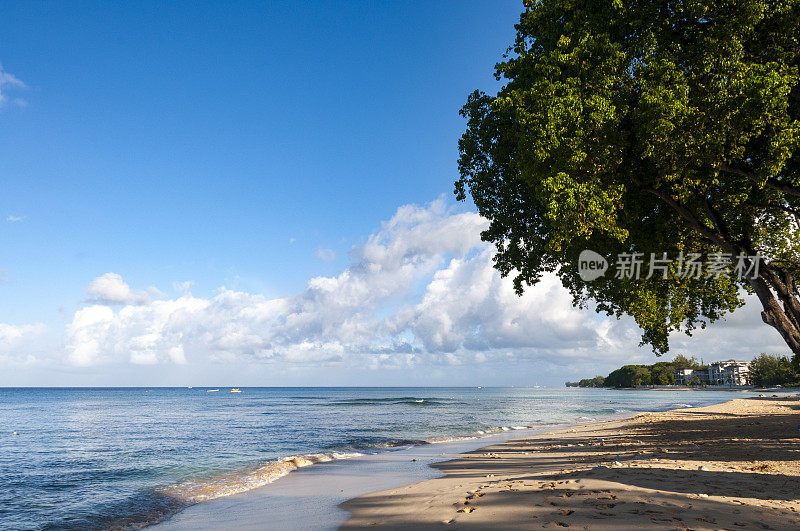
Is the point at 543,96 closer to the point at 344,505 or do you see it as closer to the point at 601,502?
the point at 601,502

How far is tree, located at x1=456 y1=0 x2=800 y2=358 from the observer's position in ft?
37.2

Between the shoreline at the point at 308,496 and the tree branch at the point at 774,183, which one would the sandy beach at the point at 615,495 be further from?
the tree branch at the point at 774,183

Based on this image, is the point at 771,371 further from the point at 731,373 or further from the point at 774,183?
the point at 774,183

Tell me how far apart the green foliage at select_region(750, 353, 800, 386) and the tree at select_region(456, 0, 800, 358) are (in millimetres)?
161129

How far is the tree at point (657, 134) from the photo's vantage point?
11336 mm

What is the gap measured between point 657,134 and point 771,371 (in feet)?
593

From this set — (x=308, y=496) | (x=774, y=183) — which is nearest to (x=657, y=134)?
(x=774, y=183)

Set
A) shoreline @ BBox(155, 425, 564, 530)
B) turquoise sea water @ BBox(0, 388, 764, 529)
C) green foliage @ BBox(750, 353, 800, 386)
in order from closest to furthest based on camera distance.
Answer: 1. shoreline @ BBox(155, 425, 564, 530)
2. turquoise sea water @ BBox(0, 388, 764, 529)
3. green foliage @ BBox(750, 353, 800, 386)

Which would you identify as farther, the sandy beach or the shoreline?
the shoreline

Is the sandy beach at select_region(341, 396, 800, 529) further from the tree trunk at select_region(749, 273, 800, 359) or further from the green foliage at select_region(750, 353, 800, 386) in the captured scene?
the green foliage at select_region(750, 353, 800, 386)

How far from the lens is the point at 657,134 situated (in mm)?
11477

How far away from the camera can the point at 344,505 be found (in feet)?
35.7

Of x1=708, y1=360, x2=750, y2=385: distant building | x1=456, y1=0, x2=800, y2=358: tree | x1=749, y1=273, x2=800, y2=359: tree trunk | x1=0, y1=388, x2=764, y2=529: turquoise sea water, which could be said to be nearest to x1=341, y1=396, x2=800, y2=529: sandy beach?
x1=749, y1=273, x2=800, y2=359: tree trunk

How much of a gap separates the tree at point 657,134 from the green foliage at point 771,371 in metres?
161
